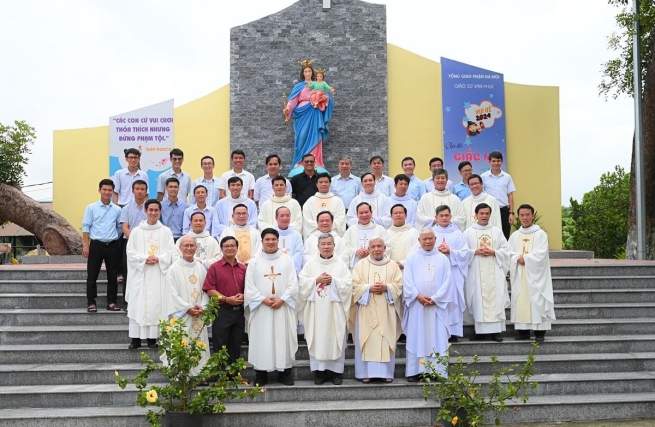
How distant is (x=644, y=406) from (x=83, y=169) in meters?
11.4

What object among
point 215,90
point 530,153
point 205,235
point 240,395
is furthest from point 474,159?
point 240,395

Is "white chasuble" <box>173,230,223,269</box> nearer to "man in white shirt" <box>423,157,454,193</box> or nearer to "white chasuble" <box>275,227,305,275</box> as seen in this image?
"white chasuble" <box>275,227,305,275</box>

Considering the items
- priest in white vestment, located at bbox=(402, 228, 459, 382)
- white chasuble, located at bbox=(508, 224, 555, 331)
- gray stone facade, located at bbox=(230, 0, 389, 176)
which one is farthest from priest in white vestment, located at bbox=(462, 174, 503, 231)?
gray stone facade, located at bbox=(230, 0, 389, 176)

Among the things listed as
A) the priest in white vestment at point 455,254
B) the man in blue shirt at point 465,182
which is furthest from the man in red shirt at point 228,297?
the man in blue shirt at point 465,182

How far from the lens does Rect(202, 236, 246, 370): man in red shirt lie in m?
6.59

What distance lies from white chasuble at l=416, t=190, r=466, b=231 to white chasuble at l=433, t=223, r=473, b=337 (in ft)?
1.58

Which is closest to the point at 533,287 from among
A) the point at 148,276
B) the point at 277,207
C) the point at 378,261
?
the point at 378,261

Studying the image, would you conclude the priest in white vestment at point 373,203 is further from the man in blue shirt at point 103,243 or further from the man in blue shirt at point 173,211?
the man in blue shirt at point 103,243

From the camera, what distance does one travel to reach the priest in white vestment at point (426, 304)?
22.2ft

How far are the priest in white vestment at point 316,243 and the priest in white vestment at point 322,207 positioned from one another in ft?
1.54

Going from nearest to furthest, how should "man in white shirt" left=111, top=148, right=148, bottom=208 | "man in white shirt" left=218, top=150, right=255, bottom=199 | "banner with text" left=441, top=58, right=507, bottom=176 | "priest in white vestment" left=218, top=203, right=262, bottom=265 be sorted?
"priest in white vestment" left=218, top=203, right=262, bottom=265 → "man in white shirt" left=111, top=148, right=148, bottom=208 → "man in white shirt" left=218, top=150, right=255, bottom=199 → "banner with text" left=441, top=58, right=507, bottom=176

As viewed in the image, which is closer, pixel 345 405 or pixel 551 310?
pixel 345 405

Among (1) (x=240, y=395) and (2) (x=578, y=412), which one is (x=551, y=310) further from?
(1) (x=240, y=395)

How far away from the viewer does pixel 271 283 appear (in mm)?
6805
